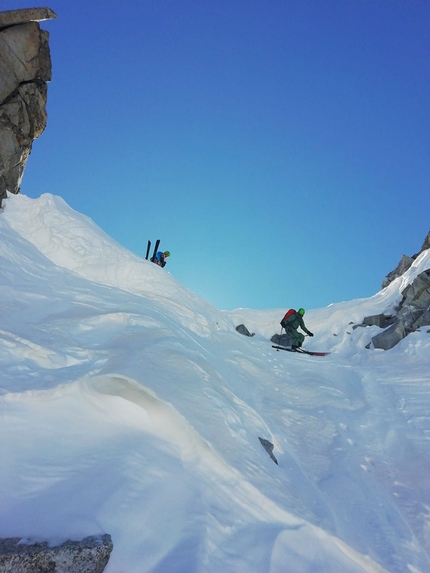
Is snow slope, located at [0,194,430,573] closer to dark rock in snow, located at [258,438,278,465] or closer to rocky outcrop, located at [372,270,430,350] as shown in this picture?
dark rock in snow, located at [258,438,278,465]

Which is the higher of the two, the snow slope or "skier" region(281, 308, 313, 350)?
"skier" region(281, 308, 313, 350)

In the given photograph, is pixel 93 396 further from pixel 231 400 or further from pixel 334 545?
pixel 334 545

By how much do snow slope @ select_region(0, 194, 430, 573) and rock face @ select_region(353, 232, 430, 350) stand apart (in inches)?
202

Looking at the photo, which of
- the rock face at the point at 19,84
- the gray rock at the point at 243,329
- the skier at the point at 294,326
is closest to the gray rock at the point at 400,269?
the skier at the point at 294,326

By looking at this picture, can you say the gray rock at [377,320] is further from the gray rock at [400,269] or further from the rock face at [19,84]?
the rock face at [19,84]

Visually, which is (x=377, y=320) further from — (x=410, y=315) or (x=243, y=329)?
(x=243, y=329)

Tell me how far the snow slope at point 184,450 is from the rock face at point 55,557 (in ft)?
0.55

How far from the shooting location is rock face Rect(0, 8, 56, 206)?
1991 cm

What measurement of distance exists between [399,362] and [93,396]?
1071 cm

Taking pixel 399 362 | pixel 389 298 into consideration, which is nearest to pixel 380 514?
pixel 399 362

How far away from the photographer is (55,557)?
219cm

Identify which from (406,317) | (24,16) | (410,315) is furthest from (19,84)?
(410,315)

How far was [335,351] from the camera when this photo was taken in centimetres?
1691

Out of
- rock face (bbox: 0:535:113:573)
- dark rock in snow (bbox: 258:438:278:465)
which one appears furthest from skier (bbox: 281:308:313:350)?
rock face (bbox: 0:535:113:573)
